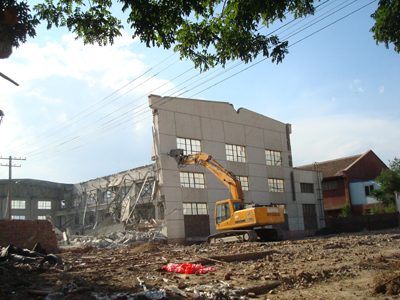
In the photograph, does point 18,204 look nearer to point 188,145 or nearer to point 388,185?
point 188,145

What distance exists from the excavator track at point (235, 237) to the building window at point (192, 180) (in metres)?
5.43

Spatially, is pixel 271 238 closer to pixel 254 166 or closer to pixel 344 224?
pixel 254 166

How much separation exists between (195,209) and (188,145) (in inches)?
190

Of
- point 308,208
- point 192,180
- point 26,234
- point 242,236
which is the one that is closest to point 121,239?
point 26,234

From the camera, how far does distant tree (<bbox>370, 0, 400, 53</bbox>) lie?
7.71 meters

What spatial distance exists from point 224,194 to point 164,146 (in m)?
6.67

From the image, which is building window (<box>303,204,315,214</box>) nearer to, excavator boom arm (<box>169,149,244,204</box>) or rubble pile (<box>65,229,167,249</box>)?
excavator boom arm (<box>169,149,244,204</box>)

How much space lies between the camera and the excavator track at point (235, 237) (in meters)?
20.2

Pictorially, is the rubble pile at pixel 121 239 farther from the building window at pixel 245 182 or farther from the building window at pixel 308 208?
the building window at pixel 308 208

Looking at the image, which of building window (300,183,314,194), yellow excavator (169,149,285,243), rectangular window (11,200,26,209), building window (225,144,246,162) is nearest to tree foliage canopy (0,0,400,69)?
yellow excavator (169,149,285,243)

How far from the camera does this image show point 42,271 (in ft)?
31.1

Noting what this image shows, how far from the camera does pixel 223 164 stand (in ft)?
98.1

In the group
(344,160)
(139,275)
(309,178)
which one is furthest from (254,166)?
(139,275)

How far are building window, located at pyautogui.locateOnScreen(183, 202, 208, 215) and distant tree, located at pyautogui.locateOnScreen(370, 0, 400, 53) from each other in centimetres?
2028
